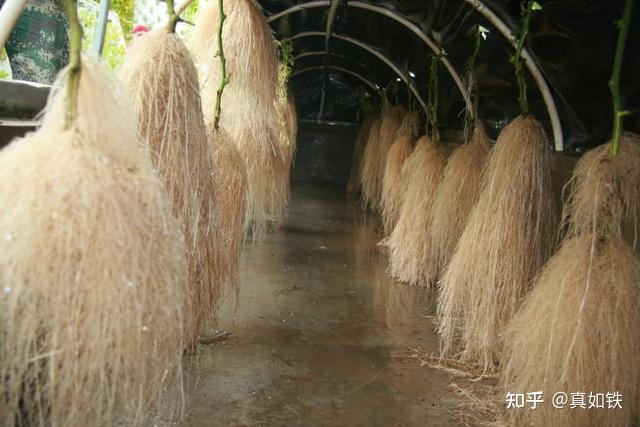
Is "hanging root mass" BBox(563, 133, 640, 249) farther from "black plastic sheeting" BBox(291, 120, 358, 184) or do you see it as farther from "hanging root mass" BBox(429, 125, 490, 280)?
"black plastic sheeting" BBox(291, 120, 358, 184)

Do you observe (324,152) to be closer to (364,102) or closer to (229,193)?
(364,102)

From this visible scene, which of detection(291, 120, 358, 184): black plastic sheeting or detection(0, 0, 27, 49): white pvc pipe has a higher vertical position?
detection(0, 0, 27, 49): white pvc pipe

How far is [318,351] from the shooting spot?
347 centimetres

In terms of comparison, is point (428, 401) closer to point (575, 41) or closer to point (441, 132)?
point (575, 41)

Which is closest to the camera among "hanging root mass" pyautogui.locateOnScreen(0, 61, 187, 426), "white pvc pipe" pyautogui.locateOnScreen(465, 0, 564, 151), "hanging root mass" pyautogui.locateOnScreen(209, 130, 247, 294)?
"hanging root mass" pyautogui.locateOnScreen(0, 61, 187, 426)

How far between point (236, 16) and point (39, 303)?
230 centimetres

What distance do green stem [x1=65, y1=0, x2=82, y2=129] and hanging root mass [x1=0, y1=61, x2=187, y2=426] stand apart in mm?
17

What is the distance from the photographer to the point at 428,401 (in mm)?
2936

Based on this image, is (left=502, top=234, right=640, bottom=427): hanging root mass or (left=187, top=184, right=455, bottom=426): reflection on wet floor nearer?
(left=502, top=234, right=640, bottom=427): hanging root mass

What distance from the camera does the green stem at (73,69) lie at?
1159 millimetres

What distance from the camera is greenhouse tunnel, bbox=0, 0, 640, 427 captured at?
3.92 ft

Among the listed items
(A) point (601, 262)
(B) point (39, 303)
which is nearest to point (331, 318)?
(A) point (601, 262)

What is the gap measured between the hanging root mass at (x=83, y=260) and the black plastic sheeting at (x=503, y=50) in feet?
A: 8.87

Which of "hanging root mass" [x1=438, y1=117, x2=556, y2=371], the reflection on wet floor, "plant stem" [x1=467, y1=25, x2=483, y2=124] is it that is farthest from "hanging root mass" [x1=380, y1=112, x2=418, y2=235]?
"hanging root mass" [x1=438, y1=117, x2=556, y2=371]
